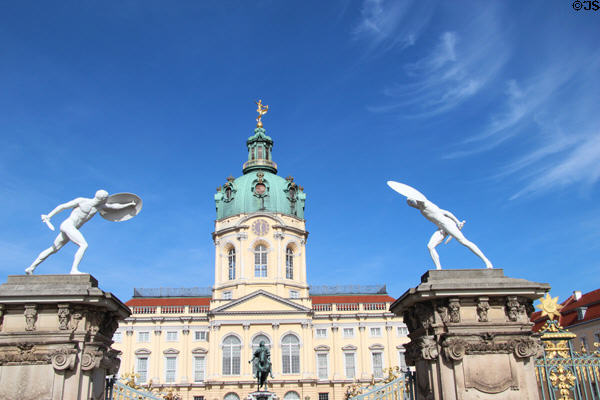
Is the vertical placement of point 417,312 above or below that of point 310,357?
below

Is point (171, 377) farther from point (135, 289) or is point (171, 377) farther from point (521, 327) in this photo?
point (521, 327)

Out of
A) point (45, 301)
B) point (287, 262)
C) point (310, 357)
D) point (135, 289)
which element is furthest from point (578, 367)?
point (135, 289)

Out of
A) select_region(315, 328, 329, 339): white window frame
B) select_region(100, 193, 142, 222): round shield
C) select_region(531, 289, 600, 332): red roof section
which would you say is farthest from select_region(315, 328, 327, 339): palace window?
select_region(100, 193, 142, 222): round shield

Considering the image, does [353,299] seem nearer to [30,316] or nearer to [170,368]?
[170,368]

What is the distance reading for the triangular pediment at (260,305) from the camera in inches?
2110

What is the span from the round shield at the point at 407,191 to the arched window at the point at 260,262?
4487 centimetres

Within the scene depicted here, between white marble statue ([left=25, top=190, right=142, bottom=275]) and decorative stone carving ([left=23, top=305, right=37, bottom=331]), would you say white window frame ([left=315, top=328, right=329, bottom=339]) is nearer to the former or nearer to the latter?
white marble statue ([left=25, top=190, right=142, bottom=275])

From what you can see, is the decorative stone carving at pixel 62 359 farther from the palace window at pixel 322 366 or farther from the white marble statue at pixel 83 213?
the palace window at pixel 322 366

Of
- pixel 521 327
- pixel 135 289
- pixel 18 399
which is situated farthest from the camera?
pixel 135 289

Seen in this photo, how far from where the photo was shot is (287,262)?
2297 inches

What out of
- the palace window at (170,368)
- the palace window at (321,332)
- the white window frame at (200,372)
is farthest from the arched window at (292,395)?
the palace window at (170,368)

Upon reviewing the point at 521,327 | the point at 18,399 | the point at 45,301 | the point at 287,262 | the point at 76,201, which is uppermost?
the point at 287,262

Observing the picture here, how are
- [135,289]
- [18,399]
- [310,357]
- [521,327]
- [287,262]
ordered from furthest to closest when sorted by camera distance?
[135,289], [287,262], [310,357], [521,327], [18,399]

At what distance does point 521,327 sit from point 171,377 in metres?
48.9
